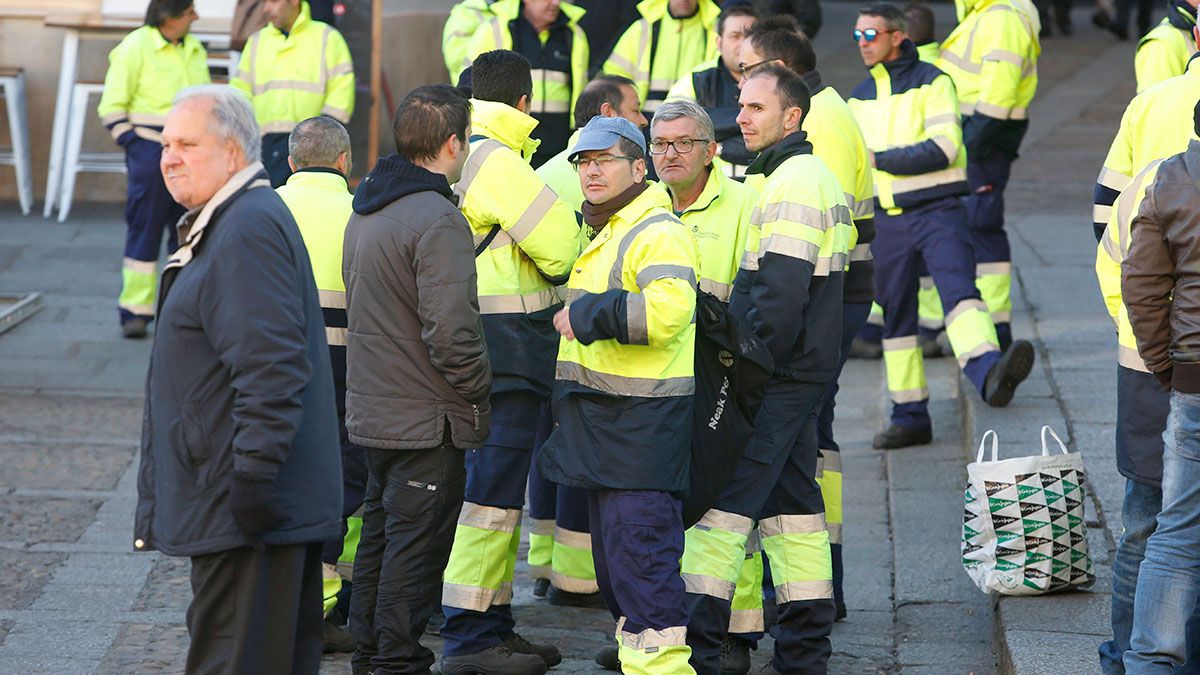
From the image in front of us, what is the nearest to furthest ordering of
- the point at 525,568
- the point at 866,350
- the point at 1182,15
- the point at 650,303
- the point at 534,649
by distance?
the point at 650,303
the point at 534,649
the point at 525,568
the point at 1182,15
the point at 866,350

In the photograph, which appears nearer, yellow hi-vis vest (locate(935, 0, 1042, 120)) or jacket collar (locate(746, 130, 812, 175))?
jacket collar (locate(746, 130, 812, 175))

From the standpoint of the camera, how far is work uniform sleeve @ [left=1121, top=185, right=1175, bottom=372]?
15.2 ft

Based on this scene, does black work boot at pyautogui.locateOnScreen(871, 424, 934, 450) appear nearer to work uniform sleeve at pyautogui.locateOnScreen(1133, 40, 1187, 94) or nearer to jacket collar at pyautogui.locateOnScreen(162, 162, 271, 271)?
work uniform sleeve at pyautogui.locateOnScreen(1133, 40, 1187, 94)

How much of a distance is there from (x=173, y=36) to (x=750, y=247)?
6399 mm

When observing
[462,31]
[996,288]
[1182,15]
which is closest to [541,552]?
[1182,15]

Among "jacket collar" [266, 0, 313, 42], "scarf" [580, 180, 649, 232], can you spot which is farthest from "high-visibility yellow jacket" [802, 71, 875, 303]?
"jacket collar" [266, 0, 313, 42]

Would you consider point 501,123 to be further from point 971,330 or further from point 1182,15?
point 1182,15

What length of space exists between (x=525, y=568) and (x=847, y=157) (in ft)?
7.38

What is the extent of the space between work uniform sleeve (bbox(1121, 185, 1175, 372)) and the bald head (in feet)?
9.26

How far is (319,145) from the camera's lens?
6012 millimetres

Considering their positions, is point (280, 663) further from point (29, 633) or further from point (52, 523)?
point (52, 523)

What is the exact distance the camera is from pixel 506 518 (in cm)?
585

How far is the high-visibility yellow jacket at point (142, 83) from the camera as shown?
10.8 meters

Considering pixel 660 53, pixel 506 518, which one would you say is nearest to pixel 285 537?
pixel 506 518
